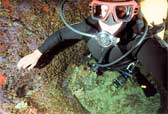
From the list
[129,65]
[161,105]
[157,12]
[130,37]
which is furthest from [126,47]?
[161,105]

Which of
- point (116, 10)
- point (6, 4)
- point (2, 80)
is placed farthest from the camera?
point (6, 4)

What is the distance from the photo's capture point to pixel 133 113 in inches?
114

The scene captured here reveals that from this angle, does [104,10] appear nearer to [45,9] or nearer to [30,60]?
[30,60]

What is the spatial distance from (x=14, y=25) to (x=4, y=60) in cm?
37

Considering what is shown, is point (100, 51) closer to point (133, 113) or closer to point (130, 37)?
point (130, 37)

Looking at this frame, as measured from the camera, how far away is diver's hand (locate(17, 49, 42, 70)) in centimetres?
244

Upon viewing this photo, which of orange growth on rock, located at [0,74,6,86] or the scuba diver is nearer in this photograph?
the scuba diver

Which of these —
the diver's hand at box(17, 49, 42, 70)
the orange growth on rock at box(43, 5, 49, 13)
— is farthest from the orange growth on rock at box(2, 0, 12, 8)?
the diver's hand at box(17, 49, 42, 70)

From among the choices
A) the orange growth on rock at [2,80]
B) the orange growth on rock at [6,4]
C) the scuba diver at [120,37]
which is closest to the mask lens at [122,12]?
the scuba diver at [120,37]

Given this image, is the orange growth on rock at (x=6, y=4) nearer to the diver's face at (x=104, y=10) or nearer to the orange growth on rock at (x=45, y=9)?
the orange growth on rock at (x=45, y=9)

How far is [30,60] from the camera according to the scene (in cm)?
244

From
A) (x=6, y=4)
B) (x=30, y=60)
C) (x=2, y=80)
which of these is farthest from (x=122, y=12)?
(x=6, y=4)

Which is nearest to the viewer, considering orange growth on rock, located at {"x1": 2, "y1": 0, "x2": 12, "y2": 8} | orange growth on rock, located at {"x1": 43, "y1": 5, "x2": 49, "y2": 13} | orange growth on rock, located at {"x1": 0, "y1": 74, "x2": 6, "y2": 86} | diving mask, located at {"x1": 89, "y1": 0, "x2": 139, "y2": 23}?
diving mask, located at {"x1": 89, "y1": 0, "x2": 139, "y2": 23}

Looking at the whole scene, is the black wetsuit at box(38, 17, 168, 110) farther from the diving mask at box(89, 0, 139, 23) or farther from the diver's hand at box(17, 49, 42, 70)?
the diver's hand at box(17, 49, 42, 70)
